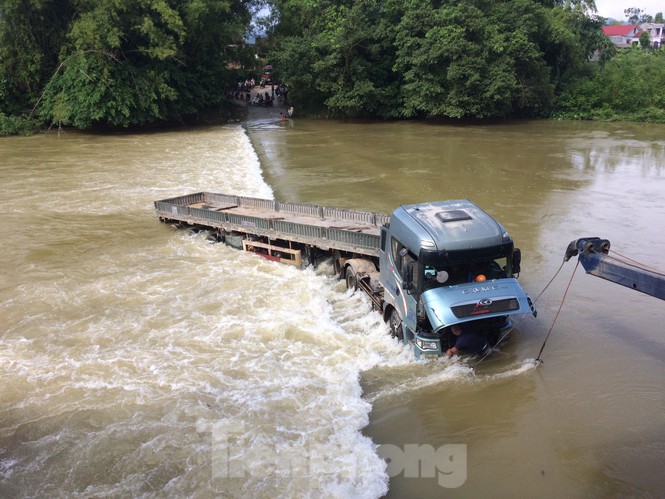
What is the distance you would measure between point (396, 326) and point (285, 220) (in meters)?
6.04

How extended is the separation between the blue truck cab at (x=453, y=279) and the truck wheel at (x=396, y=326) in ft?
1.03

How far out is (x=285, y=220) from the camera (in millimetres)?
14555

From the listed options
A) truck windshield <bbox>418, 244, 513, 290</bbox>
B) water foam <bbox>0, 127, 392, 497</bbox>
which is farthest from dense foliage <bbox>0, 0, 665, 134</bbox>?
truck windshield <bbox>418, 244, 513, 290</bbox>

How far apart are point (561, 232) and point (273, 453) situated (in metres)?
12.9

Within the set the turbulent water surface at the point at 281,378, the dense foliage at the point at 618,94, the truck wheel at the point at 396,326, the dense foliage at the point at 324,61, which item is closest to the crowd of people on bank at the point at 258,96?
the dense foliage at the point at 324,61

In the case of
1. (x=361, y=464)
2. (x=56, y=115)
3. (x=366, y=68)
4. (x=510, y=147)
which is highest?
(x=366, y=68)

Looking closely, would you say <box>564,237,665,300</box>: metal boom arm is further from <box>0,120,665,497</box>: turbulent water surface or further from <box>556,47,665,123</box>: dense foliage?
<box>556,47,665,123</box>: dense foliage

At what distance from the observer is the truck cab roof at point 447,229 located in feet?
26.6

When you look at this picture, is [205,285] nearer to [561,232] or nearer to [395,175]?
[561,232]

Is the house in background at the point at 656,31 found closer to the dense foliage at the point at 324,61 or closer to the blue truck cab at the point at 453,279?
the dense foliage at the point at 324,61

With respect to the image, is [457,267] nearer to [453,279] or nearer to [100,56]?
[453,279]

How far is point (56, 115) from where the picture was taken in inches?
1455

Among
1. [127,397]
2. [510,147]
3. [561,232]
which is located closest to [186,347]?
[127,397]

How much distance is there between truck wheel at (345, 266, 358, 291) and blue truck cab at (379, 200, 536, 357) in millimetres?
2838
